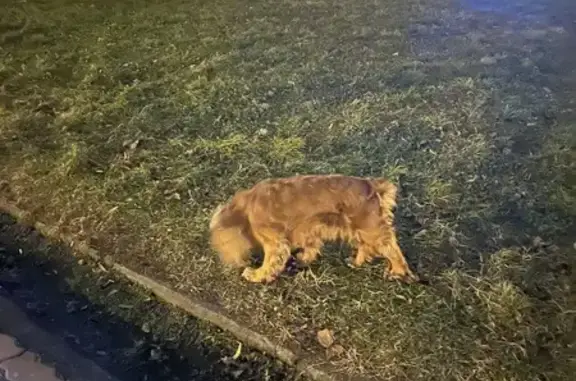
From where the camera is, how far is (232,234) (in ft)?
7.64

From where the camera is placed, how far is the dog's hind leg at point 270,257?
89.7 inches

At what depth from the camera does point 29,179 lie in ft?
9.79

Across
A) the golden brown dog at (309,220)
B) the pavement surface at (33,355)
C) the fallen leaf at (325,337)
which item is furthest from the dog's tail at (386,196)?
the pavement surface at (33,355)

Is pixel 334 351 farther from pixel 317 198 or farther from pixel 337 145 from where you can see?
pixel 337 145

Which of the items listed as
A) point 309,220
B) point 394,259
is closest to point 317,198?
point 309,220

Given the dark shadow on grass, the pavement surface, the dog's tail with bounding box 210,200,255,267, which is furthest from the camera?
the dog's tail with bounding box 210,200,255,267

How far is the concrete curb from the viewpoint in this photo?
83.2 inches

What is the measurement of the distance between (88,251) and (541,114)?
2043 mm

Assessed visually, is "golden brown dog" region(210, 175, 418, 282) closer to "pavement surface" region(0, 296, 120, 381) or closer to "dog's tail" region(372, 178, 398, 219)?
"dog's tail" region(372, 178, 398, 219)

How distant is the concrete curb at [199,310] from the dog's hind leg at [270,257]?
170mm

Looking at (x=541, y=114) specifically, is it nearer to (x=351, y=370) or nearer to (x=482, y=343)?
(x=482, y=343)

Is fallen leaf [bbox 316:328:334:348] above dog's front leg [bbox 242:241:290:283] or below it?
below

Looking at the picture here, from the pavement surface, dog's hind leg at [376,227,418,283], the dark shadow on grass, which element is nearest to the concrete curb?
the dark shadow on grass

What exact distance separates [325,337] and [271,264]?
0.99ft
